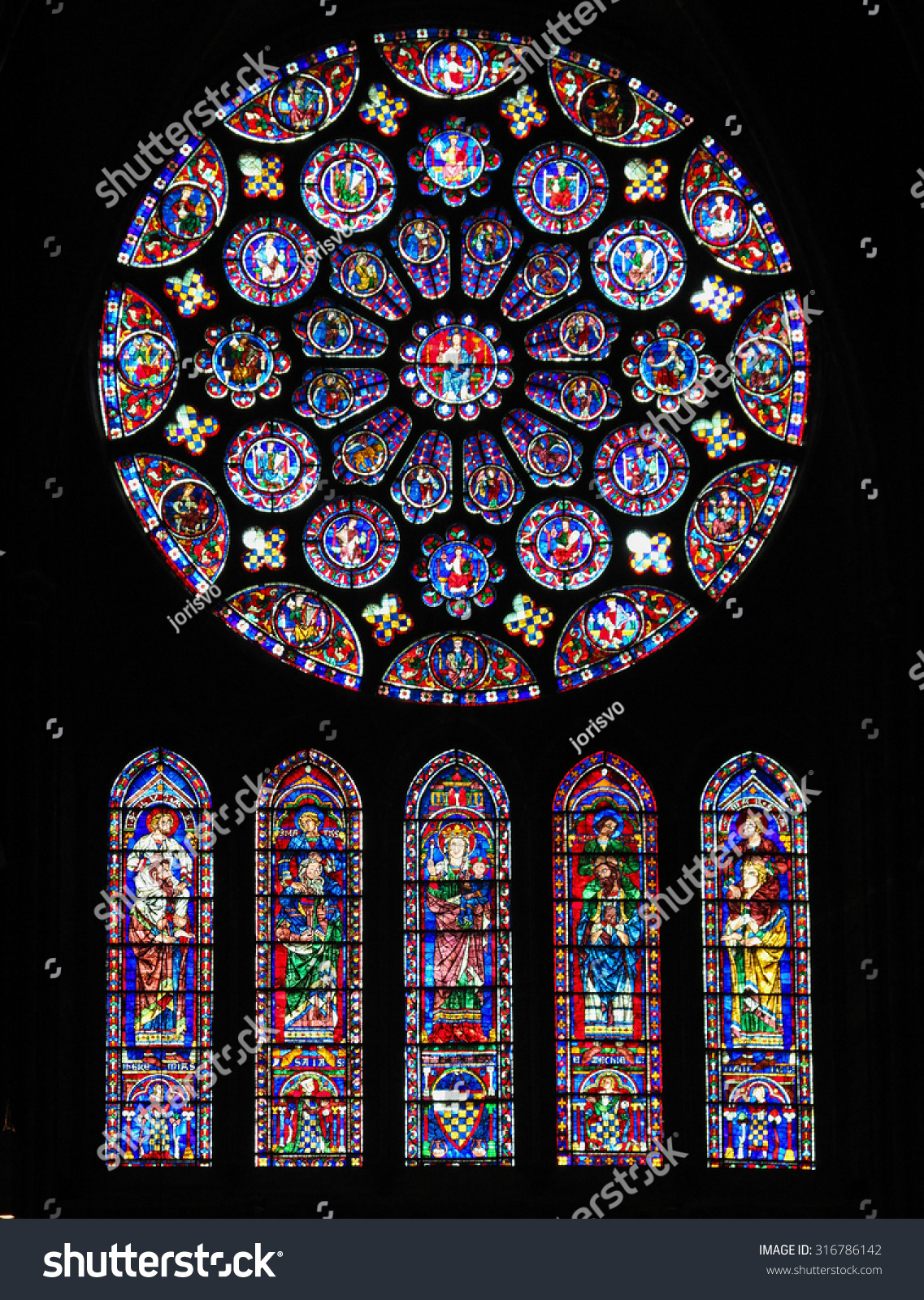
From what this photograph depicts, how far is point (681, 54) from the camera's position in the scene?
23594 millimetres

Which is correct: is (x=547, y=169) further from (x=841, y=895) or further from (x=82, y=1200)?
(x=82, y=1200)

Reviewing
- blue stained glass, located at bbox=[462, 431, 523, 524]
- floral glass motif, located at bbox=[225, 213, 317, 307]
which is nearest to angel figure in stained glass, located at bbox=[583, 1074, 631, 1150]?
blue stained glass, located at bbox=[462, 431, 523, 524]

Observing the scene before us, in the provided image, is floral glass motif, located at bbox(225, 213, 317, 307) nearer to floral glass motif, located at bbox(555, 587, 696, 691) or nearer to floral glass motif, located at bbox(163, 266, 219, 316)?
floral glass motif, located at bbox(163, 266, 219, 316)

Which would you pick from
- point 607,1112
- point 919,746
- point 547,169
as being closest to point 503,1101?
point 607,1112

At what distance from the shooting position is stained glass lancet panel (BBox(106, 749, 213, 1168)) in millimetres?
21234

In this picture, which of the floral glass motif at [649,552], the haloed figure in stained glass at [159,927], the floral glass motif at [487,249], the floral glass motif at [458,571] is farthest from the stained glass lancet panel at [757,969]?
the floral glass motif at [487,249]

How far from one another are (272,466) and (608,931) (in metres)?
4.57

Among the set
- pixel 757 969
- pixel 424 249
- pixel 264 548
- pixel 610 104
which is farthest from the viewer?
pixel 610 104

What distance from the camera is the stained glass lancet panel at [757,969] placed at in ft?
70.3

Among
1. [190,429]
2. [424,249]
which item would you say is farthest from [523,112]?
[190,429]

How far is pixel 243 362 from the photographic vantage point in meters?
23.1

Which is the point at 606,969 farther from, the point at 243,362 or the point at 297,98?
the point at 297,98

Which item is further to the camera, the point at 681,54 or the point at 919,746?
the point at 681,54

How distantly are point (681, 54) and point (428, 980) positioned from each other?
789cm
